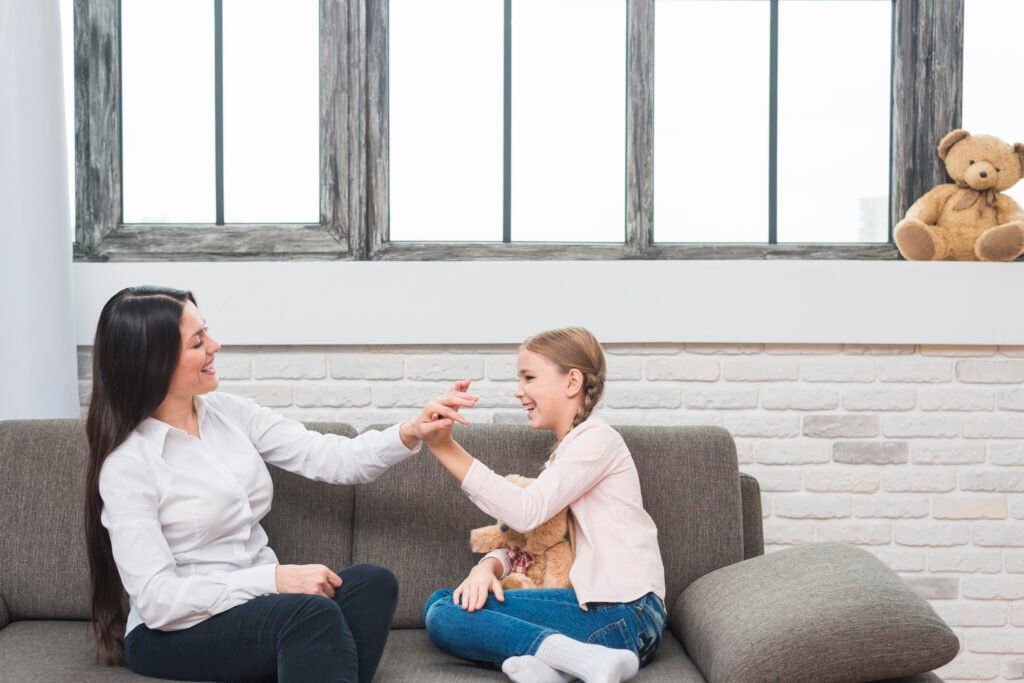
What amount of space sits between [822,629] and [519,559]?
2.12 ft

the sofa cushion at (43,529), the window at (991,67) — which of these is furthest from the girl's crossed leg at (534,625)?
the window at (991,67)

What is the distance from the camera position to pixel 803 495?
2.63m

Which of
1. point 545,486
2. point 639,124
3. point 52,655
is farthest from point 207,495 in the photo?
point 639,124

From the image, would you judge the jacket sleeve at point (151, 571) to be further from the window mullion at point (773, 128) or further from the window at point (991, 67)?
the window at point (991, 67)

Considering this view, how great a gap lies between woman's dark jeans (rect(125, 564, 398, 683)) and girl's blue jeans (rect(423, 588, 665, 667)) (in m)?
0.14

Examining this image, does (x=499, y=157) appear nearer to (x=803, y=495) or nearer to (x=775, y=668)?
(x=803, y=495)

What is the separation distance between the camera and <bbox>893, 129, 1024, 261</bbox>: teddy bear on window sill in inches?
101

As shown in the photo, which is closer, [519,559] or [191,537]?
[191,537]

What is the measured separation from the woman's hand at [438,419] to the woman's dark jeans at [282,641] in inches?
12.0

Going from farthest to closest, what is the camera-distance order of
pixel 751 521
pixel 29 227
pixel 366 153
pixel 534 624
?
pixel 366 153 < pixel 29 227 < pixel 751 521 < pixel 534 624

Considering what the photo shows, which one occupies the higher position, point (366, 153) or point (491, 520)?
point (366, 153)

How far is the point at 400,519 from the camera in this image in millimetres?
2150

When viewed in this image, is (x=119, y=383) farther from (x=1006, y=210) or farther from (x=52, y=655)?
(x=1006, y=210)

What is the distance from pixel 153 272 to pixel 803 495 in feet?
6.04
